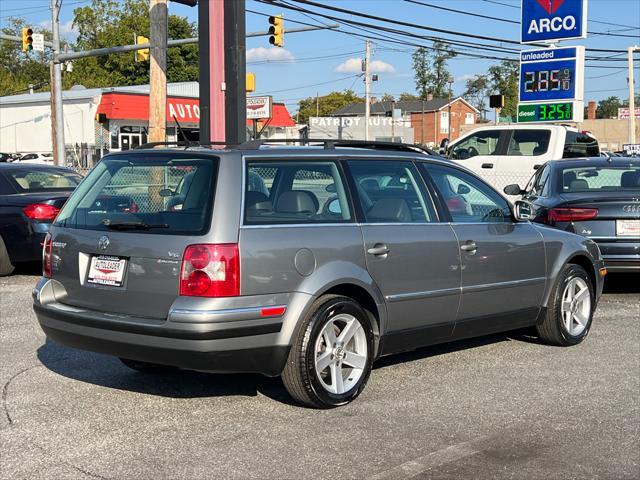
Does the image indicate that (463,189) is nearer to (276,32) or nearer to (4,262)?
(4,262)

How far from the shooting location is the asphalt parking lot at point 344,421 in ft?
13.9

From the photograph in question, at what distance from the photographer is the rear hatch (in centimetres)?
477

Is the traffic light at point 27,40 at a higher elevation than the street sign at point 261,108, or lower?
higher

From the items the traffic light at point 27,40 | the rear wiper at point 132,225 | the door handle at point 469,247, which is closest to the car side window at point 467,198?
the door handle at point 469,247

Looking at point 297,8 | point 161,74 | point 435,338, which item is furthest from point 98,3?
point 435,338

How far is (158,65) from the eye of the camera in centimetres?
1645

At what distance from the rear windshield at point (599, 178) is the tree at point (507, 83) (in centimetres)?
9806

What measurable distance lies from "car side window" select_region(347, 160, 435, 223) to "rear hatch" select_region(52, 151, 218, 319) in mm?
1104

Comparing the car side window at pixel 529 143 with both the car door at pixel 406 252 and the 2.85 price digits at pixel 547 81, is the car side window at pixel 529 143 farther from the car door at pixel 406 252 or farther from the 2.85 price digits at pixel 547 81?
the car door at pixel 406 252

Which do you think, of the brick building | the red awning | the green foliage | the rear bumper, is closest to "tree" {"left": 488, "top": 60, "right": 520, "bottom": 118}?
the brick building

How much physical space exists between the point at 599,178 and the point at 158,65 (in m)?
9.66

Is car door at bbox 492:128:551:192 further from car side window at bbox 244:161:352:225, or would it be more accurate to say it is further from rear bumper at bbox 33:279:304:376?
rear bumper at bbox 33:279:304:376

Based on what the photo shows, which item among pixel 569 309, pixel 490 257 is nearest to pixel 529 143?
pixel 569 309

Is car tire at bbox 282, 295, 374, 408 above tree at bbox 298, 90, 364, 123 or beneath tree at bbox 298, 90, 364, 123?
beneath
